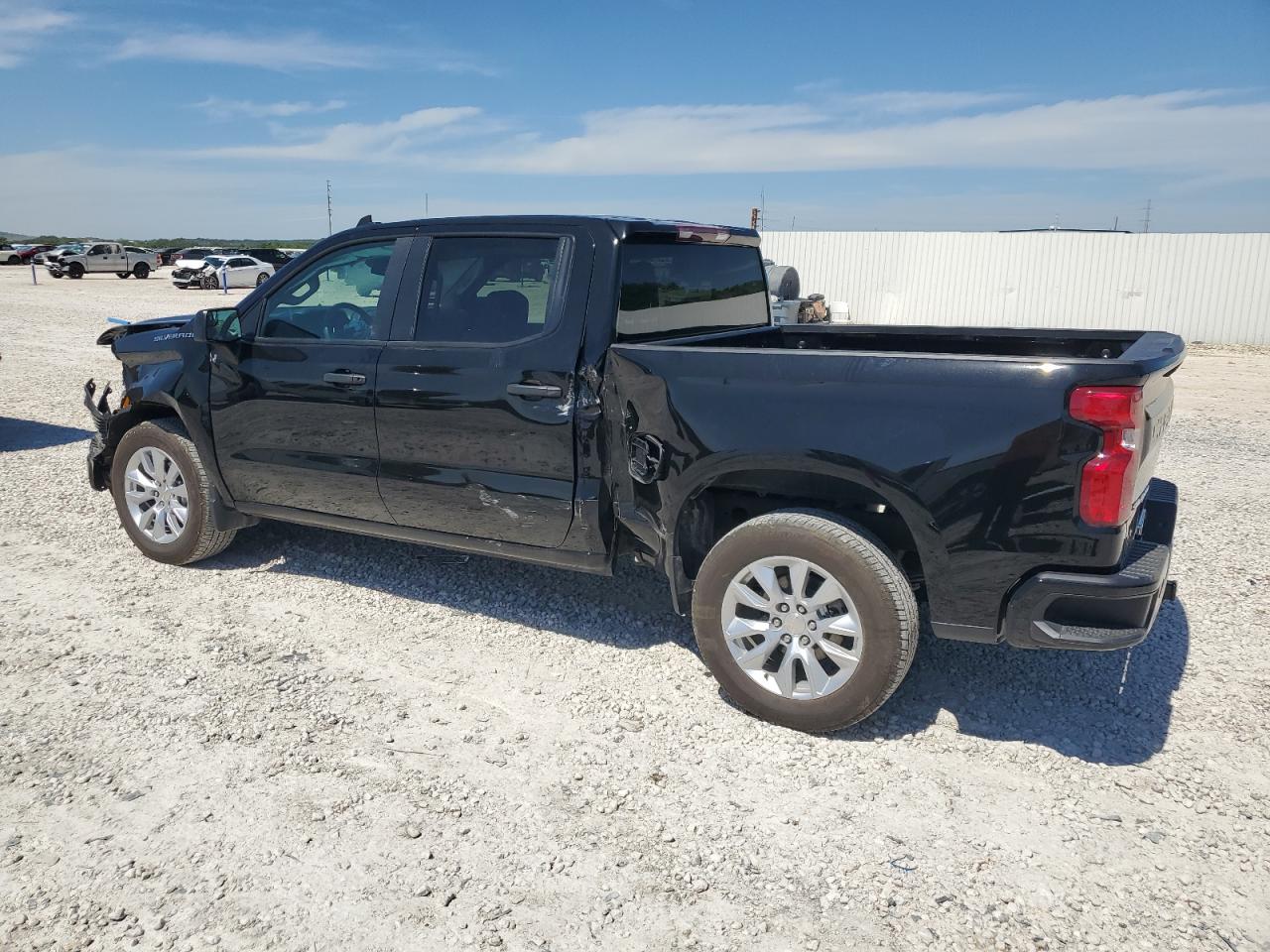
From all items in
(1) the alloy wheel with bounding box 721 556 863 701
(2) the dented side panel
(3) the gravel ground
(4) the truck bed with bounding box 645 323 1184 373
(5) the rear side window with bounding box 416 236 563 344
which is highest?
(5) the rear side window with bounding box 416 236 563 344

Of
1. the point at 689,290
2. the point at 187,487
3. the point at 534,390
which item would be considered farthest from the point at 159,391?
the point at 689,290

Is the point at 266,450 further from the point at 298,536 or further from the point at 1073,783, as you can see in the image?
the point at 1073,783

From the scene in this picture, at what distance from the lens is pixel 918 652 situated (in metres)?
4.37

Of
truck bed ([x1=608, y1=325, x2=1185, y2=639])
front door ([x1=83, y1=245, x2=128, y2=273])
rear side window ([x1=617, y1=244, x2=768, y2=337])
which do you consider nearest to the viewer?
truck bed ([x1=608, y1=325, x2=1185, y2=639])

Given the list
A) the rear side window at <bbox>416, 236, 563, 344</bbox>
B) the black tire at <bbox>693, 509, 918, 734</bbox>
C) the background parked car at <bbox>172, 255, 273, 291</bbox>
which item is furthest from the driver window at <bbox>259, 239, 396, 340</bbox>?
the background parked car at <bbox>172, 255, 273, 291</bbox>

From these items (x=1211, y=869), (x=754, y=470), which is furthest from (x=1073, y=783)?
(x=754, y=470)

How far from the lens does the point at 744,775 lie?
3354 millimetres

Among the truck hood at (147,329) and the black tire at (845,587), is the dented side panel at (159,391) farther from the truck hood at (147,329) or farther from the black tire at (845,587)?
the black tire at (845,587)

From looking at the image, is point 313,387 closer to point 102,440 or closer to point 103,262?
point 102,440

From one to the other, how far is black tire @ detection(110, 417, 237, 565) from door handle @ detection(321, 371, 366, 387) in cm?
108

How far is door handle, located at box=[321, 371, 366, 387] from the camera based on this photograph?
4.49 metres

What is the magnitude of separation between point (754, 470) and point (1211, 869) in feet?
6.28

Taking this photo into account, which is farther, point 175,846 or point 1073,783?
point 1073,783

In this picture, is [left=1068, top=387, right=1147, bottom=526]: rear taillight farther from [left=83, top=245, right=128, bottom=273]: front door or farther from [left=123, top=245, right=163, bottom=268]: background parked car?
[left=123, top=245, right=163, bottom=268]: background parked car
